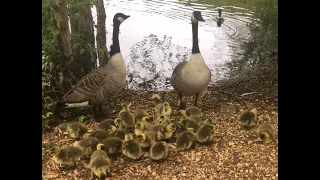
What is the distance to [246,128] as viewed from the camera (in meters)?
3.80

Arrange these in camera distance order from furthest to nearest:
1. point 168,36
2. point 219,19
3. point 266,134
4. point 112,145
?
point 219,19 → point 168,36 → point 266,134 → point 112,145

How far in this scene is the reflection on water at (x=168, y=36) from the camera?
268 inches

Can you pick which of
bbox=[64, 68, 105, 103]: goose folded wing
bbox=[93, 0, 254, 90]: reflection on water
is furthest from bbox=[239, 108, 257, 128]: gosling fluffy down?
bbox=[93, 0, 254, 90]: reflection on water

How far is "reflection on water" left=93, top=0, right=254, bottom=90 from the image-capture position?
681 cm

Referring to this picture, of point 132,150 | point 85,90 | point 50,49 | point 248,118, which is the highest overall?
point 50,49

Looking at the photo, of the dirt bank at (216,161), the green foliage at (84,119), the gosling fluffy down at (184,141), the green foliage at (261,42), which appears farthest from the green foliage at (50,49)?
the green foliage at (261,42)

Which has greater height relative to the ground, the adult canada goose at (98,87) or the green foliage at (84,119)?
the adult canada goose at (98,87)

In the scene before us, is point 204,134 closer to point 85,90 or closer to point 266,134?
point 266,134

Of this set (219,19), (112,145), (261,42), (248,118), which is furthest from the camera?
(219,19)

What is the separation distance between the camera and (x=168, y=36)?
841cm

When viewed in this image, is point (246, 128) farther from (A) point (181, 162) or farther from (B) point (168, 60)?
(B) point (168, 60)

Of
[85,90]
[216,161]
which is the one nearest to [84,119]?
[85,90]

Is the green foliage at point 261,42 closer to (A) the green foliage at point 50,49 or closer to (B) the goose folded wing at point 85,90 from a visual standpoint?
(B) the goose folded wing at point 85,90

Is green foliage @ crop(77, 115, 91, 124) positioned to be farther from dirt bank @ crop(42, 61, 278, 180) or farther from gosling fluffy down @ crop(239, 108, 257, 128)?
gosling fluffy down @ crop(239, 108, 257, 128)
